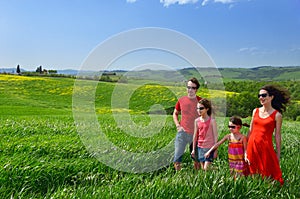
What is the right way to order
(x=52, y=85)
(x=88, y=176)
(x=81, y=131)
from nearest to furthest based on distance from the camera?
(x=88, y=176), (x=81, y=131), (x=52, y=85)

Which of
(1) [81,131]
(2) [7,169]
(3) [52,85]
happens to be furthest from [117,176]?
(3) [52,85]

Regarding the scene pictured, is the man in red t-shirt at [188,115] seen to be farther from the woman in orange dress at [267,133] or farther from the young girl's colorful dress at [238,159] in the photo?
the woman in orange dress at [267,133]

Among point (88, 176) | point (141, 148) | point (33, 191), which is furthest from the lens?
point (141, 148)

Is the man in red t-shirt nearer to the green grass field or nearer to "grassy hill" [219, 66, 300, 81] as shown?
the green grass field

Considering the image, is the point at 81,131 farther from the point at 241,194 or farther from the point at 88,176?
the point at 241,194

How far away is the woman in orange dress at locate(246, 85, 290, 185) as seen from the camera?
6.05 meters

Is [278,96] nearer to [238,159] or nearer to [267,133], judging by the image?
[267,133]

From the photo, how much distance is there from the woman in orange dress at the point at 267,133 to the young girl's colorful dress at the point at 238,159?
106 millimetres

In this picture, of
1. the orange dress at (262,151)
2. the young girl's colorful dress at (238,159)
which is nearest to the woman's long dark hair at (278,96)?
the orange dress at (262,151)

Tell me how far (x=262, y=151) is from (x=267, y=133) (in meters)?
0.34

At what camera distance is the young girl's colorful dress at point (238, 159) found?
6348 mm

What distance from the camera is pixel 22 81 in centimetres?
5428

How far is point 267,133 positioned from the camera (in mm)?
6090

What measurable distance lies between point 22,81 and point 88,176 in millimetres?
51258
